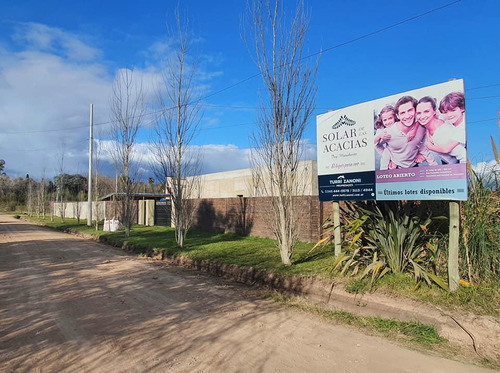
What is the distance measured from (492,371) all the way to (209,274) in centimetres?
697

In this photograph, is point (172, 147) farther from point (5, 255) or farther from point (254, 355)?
point (254, 355)

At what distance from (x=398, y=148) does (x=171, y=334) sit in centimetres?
508

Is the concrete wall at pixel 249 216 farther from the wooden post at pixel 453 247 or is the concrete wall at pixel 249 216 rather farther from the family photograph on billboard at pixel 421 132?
the wooden post at pixel 453 247

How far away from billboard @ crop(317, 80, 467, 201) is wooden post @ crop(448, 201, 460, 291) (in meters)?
0.23

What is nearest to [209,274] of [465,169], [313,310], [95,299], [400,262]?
[95,299]

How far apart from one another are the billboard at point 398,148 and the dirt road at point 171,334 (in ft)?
9.41

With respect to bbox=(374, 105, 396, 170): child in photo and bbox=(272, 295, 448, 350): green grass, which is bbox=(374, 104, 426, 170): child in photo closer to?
bbox=(374, 105, 396, 170): child in photo

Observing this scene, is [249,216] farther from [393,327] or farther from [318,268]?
[393,327]

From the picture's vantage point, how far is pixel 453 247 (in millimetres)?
6074

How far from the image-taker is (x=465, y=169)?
19.6 ft

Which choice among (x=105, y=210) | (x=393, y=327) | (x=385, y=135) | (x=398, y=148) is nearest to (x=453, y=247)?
(x=393, y=327)

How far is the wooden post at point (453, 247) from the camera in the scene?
594cm

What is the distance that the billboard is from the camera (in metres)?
6.11

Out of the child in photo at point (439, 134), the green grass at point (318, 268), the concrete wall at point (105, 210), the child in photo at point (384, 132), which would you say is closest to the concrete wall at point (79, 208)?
the concrete wall at point (105, 210)
